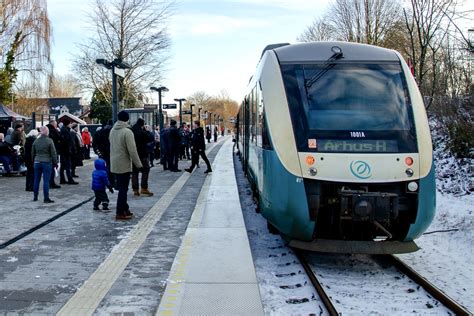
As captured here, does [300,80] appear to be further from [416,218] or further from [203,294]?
[203,294]

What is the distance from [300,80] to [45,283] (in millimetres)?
3763

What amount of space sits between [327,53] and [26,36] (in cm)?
2457

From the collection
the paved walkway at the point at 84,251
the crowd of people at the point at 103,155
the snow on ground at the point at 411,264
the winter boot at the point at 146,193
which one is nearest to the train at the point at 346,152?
the snow on ground at the point at 411,264

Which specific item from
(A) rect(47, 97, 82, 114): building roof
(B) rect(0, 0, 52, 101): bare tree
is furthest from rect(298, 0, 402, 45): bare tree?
(A) rect(47, 97, 82, 114): building roof

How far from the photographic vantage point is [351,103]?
20.4 feet

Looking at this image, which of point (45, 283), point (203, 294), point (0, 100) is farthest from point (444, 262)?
point (0, 100)

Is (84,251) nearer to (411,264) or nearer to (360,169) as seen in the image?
(360,169)

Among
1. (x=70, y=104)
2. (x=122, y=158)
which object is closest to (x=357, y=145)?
(x=122, y=158)

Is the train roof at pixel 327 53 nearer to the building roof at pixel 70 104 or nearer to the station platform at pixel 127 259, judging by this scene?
the station platform at pixel 127 259

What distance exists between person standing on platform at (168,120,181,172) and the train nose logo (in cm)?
1104

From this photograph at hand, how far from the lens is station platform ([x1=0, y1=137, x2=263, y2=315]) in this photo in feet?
14.9

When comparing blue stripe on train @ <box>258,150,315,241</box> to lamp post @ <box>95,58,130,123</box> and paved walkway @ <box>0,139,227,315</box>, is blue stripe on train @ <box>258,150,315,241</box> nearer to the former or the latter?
paved walkway @ <box>0,139,227,315</box>

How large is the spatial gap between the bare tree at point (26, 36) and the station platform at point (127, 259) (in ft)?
59.7

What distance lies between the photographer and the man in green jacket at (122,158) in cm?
827
